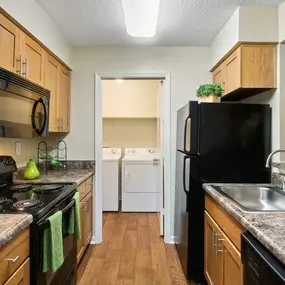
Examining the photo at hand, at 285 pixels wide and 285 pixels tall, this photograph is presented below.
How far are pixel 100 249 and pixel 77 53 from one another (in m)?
2.25

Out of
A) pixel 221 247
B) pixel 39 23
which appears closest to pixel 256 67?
pixel 221 247

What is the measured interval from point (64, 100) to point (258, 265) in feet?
8.18

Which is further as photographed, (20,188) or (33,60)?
(33,60)

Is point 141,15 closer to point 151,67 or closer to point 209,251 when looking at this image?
point 151,67

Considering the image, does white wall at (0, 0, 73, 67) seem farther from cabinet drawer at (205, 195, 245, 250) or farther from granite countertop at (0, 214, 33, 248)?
cabinet drawer at (205, 195, 245, 250)

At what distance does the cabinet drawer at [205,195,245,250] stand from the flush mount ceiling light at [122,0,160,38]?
1.42 meters

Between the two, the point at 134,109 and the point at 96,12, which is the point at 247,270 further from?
the point at 134,109

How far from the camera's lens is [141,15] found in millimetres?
1979

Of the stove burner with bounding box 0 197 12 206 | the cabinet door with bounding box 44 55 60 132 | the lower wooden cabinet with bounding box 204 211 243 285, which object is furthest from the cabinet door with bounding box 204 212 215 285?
the cabinet door with bounding box 44 55 60 132

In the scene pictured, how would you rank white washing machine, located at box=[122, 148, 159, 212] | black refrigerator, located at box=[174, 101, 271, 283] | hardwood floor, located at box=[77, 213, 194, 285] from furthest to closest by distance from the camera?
1. white washing machine, located at box=[122, 148, 159, 212]
2. hardwood floor, located at box=[77, 213, 194, 285]
3. black refrigerator, located at box=[174, 101, 271, 283]

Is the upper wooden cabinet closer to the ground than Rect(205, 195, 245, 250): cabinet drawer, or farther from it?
farther from it

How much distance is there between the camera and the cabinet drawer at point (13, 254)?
1.13m

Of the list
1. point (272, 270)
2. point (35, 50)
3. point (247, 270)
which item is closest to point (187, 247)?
point (247, 270)

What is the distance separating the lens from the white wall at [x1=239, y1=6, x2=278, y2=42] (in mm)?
2178
